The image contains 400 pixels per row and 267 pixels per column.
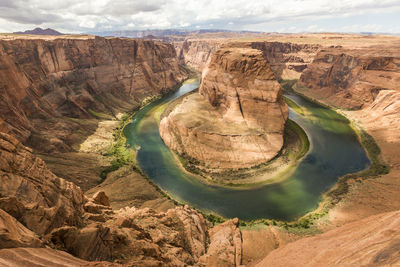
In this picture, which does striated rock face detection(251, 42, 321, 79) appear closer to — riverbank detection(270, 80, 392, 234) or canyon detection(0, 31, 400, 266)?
canyon detection(0, 31, 400, 266)

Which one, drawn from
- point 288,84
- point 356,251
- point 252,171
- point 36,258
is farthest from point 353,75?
point 36,258

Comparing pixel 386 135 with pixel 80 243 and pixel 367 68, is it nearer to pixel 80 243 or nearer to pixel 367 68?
pixel 367 68

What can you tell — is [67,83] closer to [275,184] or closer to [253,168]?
[253,168]

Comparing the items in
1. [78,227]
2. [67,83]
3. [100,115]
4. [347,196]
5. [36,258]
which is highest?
[67,83]

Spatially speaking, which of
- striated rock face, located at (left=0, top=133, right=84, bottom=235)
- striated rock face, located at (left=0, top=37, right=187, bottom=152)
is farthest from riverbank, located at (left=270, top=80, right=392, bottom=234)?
striated rock face, located at (left=0, top=37, right=187, bottom=152)

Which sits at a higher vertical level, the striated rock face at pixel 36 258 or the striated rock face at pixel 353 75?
the striated rock face at pixel 353 75

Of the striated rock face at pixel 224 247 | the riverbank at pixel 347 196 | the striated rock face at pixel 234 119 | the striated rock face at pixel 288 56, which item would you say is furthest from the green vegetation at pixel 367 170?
the striated rock face at pixel 288 56

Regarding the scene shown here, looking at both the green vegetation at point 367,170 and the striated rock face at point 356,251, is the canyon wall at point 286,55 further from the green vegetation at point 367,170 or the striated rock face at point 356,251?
the striated rock face at point 356,251
